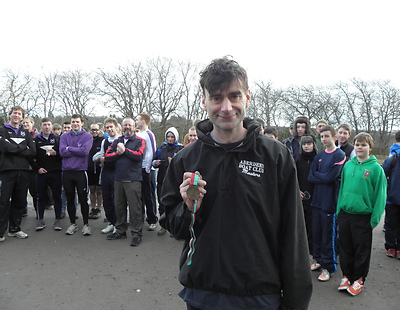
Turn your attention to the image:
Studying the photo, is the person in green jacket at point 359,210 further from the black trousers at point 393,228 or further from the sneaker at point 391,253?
the black trousers at point 393,228

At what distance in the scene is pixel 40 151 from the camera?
21.9 ft

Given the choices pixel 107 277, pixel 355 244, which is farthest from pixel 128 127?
pixel 355 244

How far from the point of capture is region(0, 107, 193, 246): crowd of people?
19.8 ft

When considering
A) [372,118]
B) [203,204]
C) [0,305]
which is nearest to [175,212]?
[203,204]

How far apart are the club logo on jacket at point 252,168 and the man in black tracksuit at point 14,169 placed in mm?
5926

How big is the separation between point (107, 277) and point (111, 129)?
350 cm

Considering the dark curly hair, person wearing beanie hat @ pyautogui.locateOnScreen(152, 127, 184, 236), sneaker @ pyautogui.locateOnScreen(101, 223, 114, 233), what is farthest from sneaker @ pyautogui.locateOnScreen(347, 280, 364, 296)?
sneaker @ pyautogui.locateOnScreen(101, 223, 114, 233)

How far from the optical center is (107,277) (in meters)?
4.45

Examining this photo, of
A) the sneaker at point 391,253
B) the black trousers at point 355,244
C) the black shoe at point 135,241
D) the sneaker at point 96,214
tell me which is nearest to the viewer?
the black trousers at point 355,244

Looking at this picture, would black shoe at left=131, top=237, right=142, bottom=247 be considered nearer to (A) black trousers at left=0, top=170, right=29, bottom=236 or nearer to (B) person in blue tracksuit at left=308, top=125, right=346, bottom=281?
(A) black trousers at left=0, top=170, right=29, bottom=236

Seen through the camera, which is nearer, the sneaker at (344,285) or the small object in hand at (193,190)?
the small object in hand at (193,190)

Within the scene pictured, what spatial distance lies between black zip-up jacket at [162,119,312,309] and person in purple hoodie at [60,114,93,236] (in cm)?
512

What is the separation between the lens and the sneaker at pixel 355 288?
12.9 ft

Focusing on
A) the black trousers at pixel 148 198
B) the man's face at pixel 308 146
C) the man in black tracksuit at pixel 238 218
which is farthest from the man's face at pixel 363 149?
the black trousers at pixel 148 198
